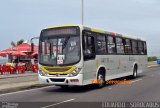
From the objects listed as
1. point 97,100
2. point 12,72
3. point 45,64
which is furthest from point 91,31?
point 12,72

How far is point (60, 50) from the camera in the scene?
17.0 m

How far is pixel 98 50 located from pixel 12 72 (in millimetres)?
16321

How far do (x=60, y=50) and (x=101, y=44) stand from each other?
293cm

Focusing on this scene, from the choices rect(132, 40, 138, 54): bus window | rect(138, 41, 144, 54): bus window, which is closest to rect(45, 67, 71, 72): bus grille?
rect(132, 40, 138, 54): bus window

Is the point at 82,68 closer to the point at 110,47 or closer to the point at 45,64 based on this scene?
the point at 45,64

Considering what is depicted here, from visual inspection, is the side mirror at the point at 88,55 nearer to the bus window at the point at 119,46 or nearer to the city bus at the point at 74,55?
the city bus at the point at 74,55

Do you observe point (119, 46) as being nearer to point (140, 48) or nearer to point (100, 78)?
point (100, 78)

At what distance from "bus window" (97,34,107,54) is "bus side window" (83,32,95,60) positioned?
0.74m

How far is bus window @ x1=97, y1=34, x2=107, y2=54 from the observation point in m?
18.8

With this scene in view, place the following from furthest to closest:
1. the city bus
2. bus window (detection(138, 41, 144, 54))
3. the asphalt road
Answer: bus window (detection(138, 41, 144, 54)) → the city bus → the asphalt road

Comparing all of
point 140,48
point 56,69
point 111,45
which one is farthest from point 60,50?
point 140,48

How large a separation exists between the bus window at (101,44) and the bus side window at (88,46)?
29.3 inches

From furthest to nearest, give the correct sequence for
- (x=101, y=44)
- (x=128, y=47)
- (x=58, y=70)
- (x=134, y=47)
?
(x=134, y=47), (x=128, y=47), (x=101, y=44), (x=58, y=70)

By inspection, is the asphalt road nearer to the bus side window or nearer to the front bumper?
the front bumper
